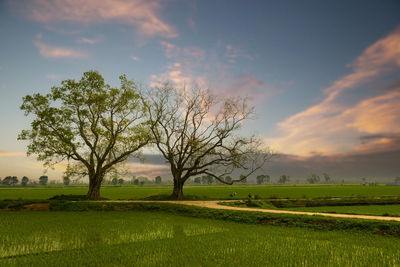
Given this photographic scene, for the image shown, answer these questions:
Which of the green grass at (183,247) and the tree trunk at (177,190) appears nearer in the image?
the green grass at (183,247)

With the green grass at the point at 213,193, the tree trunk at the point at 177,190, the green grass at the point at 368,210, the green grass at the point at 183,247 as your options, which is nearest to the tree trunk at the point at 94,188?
the tree trunk at the point at 177,190

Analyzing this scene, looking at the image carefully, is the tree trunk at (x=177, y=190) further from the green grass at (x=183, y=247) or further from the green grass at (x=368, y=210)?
the green grass at (x=183, y=247)

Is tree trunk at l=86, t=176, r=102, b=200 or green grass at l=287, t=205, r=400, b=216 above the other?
tree trunk at l=86, t=176, r=102, b=200

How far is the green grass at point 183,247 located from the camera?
7863 millimetres

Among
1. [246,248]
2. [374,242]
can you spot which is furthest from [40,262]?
[374,242]

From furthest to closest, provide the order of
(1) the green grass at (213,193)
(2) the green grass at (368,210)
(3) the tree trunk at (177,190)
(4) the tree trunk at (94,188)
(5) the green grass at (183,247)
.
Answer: (1) the green grass at (213,193) → (3) the tree trunk at (177,190) → (4) the tree trunk at (94,188) → (2) the green grass at (368,210) → (5) the green grass at (183,247)

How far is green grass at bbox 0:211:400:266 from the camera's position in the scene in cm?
786

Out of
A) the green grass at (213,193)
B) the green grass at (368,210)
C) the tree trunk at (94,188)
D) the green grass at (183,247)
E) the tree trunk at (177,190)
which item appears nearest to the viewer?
the green grass at (183,247)

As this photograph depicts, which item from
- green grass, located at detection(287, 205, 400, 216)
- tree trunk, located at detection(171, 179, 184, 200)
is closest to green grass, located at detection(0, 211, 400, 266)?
green grass, located at detection(287, 205, 400, 216)

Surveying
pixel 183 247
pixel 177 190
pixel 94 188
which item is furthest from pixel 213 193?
pixel 183 247

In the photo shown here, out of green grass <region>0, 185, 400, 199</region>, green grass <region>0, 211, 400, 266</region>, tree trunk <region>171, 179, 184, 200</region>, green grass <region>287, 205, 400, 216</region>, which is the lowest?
green grass <region>0, 185, 400, 199</region>

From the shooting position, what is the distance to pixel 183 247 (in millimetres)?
9578

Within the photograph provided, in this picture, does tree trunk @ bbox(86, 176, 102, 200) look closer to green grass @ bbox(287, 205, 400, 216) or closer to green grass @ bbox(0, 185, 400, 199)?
green grass @ bbox(0, 185, 400, 199)

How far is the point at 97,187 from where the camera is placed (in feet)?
96.9
